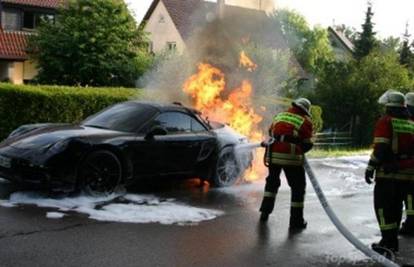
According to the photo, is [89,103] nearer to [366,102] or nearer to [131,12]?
[131,12]

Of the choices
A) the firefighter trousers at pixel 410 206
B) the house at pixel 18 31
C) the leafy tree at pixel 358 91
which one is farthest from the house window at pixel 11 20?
the firefighter trousers at pixel 410 206

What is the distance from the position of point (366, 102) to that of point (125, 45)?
372 inches

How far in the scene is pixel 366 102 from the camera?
2347 cm

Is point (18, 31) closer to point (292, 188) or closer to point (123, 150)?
point (123, 150)

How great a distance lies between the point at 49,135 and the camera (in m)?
8.34

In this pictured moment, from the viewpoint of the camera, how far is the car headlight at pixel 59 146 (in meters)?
8.03

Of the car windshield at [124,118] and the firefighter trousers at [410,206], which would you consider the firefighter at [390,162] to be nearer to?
the firefighter trousers at [410,206]

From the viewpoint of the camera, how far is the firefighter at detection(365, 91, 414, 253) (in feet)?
22.0

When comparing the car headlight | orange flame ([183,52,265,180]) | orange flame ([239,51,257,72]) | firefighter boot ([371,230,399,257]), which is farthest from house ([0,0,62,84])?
firefighter boot ([371,230,399,257])

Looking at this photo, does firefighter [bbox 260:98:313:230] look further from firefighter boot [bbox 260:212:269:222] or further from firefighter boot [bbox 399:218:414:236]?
firefighter boot [bbox 399:218:414:236]

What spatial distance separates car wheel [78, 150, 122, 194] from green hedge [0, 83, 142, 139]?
5.55m

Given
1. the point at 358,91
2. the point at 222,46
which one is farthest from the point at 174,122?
the point at 358,91

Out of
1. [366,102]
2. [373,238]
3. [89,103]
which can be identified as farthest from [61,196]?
[366,102]

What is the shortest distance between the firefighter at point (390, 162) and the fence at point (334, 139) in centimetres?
1439
